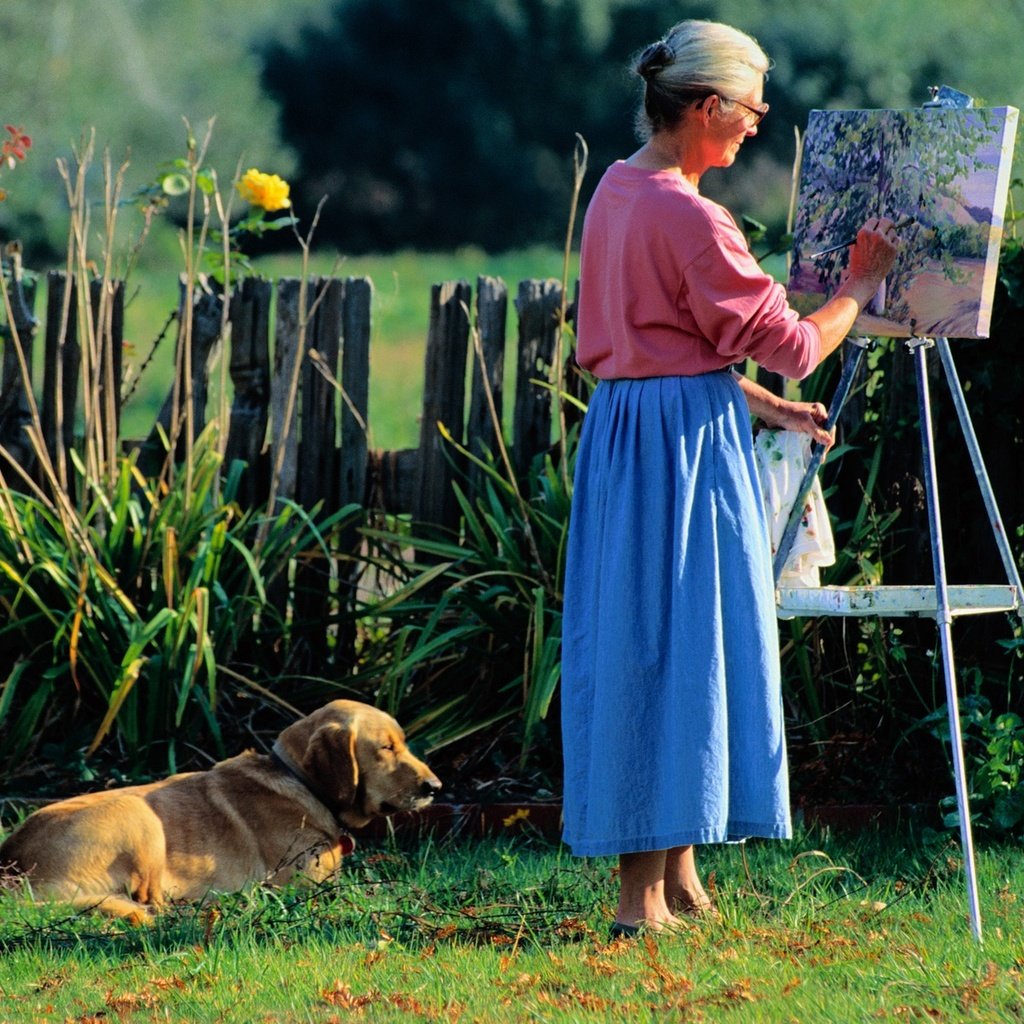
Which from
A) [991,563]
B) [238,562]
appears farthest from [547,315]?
[991,563]

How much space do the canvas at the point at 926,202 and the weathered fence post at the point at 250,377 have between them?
8.68 ft

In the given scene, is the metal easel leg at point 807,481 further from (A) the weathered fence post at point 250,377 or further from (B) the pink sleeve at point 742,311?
(A) the weathered fence post at point 250,377

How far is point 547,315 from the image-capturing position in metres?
5.61

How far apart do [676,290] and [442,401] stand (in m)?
2.41

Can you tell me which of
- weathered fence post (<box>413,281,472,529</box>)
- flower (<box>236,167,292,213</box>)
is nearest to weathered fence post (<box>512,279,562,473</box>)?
weathered fence post (<box>413,281,472,529</box>)

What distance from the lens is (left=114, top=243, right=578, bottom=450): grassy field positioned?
14.5m

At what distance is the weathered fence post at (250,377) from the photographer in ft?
18.9

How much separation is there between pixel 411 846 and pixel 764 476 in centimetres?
176

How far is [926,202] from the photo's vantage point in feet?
11.8

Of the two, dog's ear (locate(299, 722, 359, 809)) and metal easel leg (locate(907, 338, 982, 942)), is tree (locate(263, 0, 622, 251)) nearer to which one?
dog's ear (locate(299, 722, 359, 809))

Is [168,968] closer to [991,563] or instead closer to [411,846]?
[411,846]

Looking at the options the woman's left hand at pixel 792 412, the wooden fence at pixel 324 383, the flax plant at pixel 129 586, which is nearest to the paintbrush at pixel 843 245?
the woman's left hand at pixel 792 412

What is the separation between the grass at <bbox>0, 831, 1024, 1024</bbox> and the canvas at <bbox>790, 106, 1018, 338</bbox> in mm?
1423

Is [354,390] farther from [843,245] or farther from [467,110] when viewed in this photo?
[467,110]
